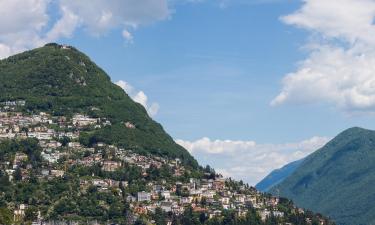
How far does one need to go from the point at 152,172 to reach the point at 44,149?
80.8 ft

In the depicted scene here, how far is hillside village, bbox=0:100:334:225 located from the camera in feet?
500

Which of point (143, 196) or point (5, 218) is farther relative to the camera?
point (143, 196)

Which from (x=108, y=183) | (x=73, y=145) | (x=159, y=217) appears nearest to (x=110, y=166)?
(x=108, y=183)

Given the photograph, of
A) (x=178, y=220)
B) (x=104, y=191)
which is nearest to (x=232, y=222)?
(x=178, y=220)

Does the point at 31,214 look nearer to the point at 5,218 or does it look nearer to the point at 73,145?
the point at 5,218

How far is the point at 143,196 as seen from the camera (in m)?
155

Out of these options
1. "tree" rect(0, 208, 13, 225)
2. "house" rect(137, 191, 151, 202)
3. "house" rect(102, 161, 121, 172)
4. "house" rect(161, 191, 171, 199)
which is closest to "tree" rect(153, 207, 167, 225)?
"house" rect(137, 191, 151, 202)

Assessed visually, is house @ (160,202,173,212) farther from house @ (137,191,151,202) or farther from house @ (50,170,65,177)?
house @ (50,170,65,177)

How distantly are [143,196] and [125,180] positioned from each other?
9374mm

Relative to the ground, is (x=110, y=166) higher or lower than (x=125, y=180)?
higher

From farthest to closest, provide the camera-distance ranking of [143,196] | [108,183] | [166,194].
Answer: [166,194] < [108,183] < [143,196]

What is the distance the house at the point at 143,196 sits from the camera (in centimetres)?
15352

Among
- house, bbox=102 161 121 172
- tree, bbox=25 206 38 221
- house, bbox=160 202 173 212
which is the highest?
house, bbox=102 161 121 172

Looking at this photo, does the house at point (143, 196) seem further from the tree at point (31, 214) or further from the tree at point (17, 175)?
the tree at point (31, 214)
